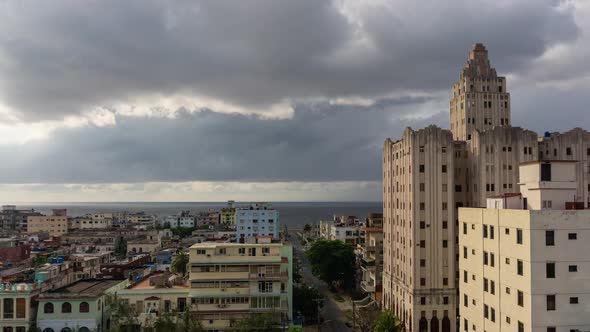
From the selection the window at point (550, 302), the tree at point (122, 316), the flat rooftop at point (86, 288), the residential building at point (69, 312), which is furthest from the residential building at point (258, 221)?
the window at point (550, 302)

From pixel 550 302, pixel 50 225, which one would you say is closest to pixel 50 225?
pixel 50 225

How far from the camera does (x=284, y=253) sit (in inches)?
2530

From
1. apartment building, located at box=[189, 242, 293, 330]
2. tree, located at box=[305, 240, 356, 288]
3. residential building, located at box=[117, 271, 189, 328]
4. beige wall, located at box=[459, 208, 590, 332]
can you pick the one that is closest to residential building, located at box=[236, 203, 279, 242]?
tree, located at box=[305, 240, 356, 288]

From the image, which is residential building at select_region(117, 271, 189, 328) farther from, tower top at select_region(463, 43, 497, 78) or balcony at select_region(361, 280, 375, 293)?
tower top at select_region(463, 43, 497, 78)

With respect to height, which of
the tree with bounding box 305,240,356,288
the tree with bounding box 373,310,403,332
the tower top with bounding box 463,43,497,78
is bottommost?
the tree with bounding box 373,310,403,332

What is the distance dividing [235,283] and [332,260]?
→ 43563 mm

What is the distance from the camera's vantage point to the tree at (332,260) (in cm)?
10112

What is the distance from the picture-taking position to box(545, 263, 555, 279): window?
123 feet

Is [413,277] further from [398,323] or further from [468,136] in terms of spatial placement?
[468,136]

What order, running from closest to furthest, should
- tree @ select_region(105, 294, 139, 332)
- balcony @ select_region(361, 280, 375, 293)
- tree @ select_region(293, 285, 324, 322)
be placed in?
tree @ select_region(105, 294, 139, 332) < tree @ select_region(293, 285, 324, 322) < balcony @ select_region(361, 280, 375, 293)

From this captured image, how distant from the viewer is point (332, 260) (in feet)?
331

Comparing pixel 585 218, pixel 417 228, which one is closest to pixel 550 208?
pixel 585 218

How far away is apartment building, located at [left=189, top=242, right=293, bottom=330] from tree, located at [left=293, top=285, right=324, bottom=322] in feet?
50.3

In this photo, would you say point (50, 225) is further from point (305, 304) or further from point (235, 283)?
point (235, 283)
